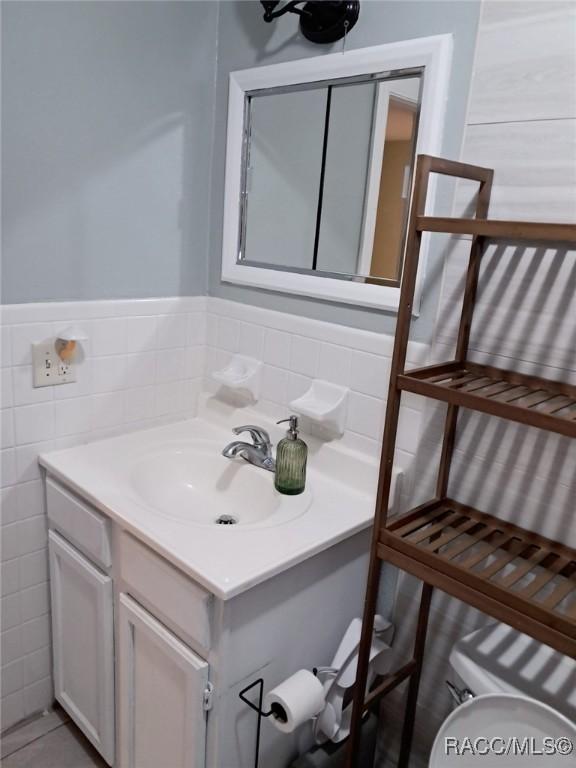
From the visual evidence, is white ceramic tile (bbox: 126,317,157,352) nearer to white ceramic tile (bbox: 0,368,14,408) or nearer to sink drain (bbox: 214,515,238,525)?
white ceramic tile (bbox: 0,368,14,408)

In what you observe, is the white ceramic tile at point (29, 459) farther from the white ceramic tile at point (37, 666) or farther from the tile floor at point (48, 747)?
the tile floor at point (48, 747)

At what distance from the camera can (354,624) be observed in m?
1.43

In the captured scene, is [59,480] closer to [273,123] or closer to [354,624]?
[354,624]

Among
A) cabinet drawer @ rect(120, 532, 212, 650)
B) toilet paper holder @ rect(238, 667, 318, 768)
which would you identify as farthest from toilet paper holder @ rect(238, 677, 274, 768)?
cabinet drawer @ rect(120, 532, 212, 650)

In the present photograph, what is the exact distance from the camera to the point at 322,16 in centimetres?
142

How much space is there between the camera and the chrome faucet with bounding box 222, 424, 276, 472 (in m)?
1.55

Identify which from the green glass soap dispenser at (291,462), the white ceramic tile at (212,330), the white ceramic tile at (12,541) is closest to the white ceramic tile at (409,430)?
the green glass soap dispenser at (291,462)

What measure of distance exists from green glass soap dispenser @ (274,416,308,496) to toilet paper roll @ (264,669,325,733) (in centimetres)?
42

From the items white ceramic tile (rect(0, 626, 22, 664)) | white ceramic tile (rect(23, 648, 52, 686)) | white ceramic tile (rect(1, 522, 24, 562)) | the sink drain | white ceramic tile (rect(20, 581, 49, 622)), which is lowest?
white ceramic tile (rect(23, 648, 52, 686))

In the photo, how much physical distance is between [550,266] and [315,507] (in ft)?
2.41

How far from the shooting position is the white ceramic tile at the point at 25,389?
4.95 ft

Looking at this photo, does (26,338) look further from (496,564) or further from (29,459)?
(496,564)

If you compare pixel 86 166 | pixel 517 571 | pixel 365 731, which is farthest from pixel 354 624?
pixel 86 166

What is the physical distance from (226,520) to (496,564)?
28.1 inches
